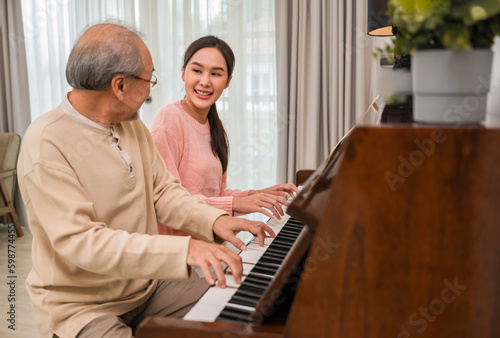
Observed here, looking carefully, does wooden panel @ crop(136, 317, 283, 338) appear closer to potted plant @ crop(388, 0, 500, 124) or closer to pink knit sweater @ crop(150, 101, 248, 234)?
potted plant @ crop(388, 0, 500, 124)

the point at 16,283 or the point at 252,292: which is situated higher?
the point at 252,292

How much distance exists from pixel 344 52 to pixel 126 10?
7.04ft

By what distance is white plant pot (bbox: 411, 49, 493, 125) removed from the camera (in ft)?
2.59

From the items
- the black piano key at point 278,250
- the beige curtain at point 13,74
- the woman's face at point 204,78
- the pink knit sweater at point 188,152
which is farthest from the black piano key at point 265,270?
the beige curtain at point 13,74

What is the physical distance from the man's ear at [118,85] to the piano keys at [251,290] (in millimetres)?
614

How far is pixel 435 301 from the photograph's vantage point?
828 mm

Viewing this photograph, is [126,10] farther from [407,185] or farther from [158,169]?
[407,185]

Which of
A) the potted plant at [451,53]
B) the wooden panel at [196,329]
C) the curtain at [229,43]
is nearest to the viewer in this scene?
the potted plant at [451,53]

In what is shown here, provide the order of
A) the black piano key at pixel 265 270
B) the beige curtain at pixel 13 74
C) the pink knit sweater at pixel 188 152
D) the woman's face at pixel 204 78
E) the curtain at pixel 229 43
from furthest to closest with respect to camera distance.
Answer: the beige curtain at pixel 13 74 → the curtain at pixel 229 43 → the woman's face at pixel 204 78 → the pink knit sweater at pixel 188 152 → the black piano key at pixel 265 270

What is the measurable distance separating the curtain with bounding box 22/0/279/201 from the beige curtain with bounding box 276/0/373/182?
0.19 metres

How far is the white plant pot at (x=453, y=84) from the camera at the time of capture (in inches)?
31.0

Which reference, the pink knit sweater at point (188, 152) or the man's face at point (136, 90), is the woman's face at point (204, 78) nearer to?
the pink knit sweater at point (188, 152)

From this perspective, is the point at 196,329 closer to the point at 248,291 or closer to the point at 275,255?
the point at 248,291

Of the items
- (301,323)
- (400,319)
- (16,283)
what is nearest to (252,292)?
(301,323)
